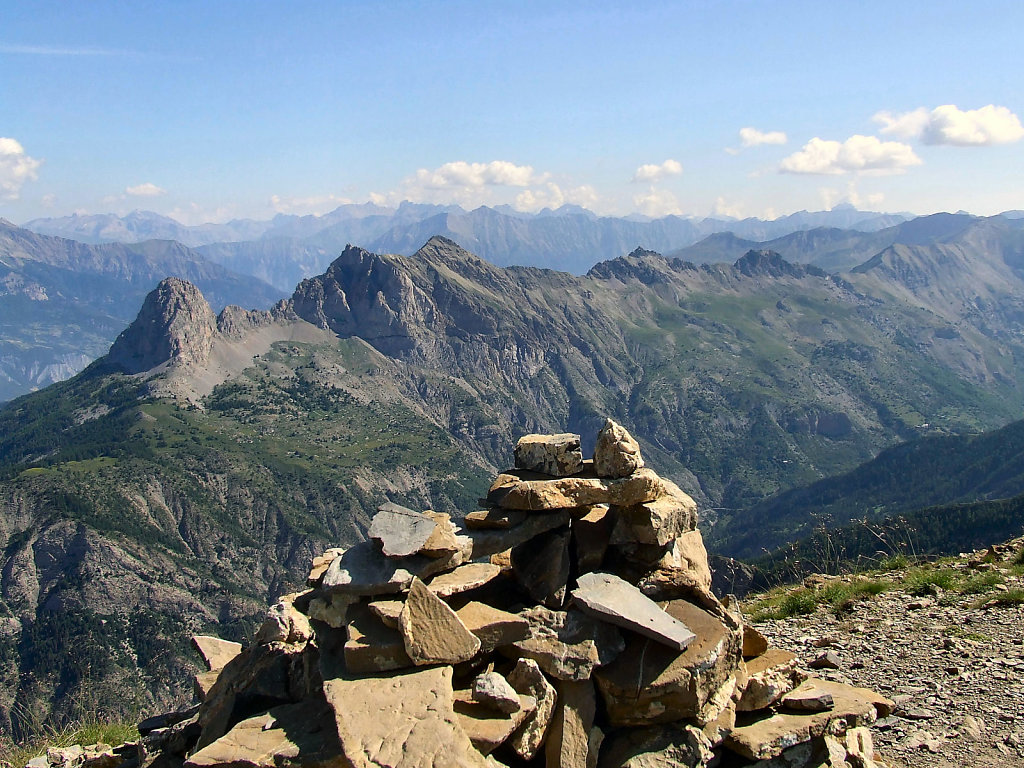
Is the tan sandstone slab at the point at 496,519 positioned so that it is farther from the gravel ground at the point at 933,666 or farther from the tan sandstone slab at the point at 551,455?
the gravel ground at the point at 933,666

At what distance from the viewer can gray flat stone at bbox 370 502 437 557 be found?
1323cm

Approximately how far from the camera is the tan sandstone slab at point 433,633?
11.3m

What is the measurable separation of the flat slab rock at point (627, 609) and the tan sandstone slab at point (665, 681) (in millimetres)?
293

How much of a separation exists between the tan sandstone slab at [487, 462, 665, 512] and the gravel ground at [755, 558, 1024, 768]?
589 cm

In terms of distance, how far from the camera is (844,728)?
38.8 feet

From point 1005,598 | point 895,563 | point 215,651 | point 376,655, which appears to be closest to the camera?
point 376,655

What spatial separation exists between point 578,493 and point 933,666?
860cm

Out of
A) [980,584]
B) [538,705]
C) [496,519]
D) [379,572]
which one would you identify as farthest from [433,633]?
A: [980,584]

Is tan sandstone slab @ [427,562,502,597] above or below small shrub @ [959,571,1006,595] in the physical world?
above

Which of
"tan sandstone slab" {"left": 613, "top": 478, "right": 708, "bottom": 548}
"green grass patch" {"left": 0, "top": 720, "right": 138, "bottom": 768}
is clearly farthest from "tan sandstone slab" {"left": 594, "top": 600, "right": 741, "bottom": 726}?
"green grass patch" {"left": 0, "top": 720, "right": 138, "bottom": 768}

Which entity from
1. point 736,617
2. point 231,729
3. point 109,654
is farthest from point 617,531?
point 109,654

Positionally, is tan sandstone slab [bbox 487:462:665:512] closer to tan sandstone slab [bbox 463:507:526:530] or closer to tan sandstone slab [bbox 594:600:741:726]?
tan sandstone slab [bbox 463:507:526:530]

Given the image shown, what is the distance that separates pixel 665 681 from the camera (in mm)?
11398

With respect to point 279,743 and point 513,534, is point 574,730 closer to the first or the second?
point 513,534
